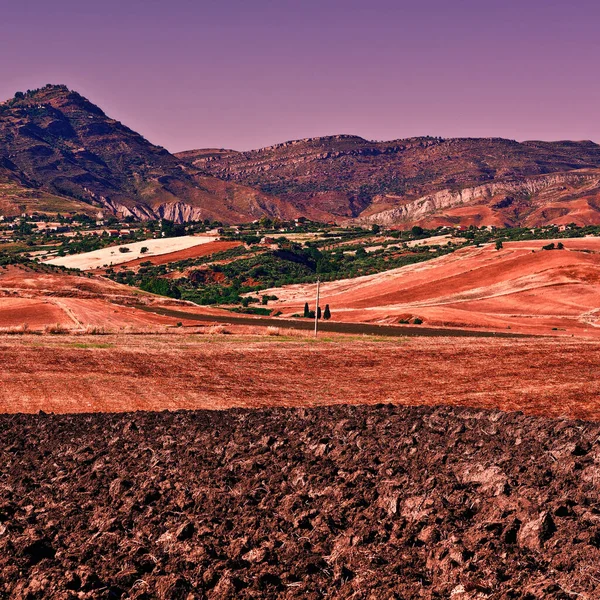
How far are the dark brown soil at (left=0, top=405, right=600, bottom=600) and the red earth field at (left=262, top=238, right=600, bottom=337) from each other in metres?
73.2

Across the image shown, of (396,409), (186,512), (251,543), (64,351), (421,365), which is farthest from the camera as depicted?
(64,351)

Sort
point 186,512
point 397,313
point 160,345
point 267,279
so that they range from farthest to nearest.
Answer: point 267,279
point 397,313
point 160,345
point 186,512

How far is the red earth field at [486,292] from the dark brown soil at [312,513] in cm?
7324

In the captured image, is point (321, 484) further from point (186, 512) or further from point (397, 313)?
point (397, 313)

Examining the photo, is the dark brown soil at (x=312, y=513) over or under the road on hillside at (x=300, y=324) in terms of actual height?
over

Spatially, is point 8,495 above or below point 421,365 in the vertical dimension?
above

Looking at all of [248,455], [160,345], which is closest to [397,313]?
[160,345]

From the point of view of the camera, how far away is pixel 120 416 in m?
28.6

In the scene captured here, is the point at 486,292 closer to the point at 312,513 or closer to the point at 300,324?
the point at 300,324

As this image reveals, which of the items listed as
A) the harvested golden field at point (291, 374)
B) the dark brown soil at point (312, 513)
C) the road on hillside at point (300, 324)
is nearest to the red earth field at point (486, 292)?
the road on hillside at point (300, 324)

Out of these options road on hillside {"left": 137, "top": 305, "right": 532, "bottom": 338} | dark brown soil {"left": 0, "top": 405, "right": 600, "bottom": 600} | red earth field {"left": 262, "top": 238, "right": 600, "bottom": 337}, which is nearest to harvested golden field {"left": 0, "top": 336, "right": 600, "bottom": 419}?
dark brown soil {"left": 0, "top": 405, "right": 600, "bottom": 600}

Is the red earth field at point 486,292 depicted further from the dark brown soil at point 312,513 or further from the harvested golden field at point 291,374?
the dark brown soil at point 312,513

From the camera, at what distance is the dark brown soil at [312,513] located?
12.8m

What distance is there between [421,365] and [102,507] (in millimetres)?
30001
